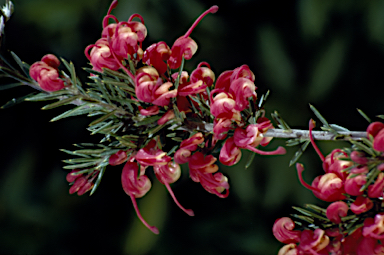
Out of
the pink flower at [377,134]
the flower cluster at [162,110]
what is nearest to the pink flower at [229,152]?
the flower cluster at [162,110]

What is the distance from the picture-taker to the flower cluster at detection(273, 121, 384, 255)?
27 centimetres

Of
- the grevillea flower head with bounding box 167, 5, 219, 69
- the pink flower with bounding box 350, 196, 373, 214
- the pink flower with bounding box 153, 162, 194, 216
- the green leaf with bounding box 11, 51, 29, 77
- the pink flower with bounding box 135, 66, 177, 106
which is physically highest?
the green leaf with bounding box 11, 51, 29, 77

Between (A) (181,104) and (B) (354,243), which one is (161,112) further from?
Result: (B) (354,243)

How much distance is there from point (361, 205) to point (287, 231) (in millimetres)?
64

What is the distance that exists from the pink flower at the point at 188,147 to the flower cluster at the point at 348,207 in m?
0.08

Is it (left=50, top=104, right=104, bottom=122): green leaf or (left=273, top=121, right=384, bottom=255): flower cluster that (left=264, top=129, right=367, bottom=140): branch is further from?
(left=50, top=104, right=104, bottom=122): green leaf

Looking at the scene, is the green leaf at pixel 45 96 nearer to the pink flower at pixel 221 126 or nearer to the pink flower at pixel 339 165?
the pink flower at pixel 221 126

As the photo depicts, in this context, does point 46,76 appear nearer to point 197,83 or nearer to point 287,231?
point 197,83

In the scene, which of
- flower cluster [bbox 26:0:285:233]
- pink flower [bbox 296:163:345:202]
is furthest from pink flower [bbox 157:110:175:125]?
pink flower [bbox 296:163:345:202]

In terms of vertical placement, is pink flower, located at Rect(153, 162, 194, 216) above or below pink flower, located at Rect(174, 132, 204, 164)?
below

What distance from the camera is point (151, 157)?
0.29 m

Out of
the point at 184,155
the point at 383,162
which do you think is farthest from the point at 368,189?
the point at 184,155

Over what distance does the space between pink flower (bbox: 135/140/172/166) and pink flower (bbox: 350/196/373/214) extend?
0.49ft

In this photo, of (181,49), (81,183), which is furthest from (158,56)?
(81,183)
